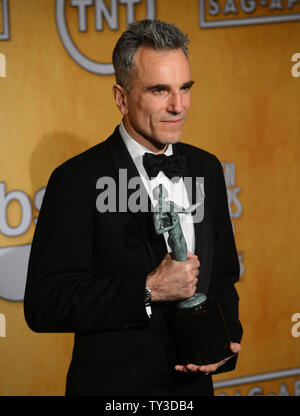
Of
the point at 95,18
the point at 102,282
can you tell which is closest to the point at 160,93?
the point at 102,282

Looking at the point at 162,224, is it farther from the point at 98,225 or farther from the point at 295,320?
the point at 295,320

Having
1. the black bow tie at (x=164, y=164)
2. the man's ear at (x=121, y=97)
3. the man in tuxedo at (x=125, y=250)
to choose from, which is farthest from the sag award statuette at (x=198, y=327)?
the man's ear at (x=121, y=97)

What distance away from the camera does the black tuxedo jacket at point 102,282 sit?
53.6 inches

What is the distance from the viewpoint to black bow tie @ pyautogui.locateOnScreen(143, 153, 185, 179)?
1479 mm

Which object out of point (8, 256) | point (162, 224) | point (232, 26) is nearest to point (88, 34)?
point (232, 26)

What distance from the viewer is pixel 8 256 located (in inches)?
92.4

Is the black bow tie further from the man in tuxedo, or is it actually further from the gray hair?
the gray hair

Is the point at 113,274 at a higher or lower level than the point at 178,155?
lower

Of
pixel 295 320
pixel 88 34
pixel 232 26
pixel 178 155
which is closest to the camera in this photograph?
pixel 178 155

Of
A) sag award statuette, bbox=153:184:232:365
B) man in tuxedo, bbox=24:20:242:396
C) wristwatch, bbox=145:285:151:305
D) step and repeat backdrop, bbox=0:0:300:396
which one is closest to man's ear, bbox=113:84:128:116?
man in tuxedo, bbox=24:20:242:396

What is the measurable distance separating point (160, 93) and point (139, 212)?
302mm

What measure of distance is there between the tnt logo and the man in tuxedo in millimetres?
912

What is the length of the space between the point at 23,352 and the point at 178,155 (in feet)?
4.36

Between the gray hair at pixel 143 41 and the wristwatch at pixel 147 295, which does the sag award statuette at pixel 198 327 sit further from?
the gray hair at pixel 143 41
